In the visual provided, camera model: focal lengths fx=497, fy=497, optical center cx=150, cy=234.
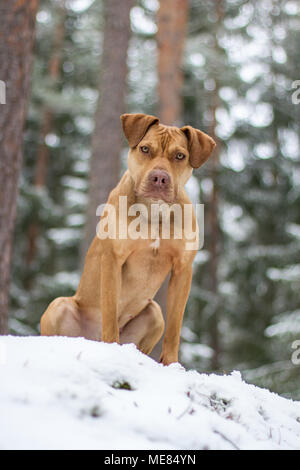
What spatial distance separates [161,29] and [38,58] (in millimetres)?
7081

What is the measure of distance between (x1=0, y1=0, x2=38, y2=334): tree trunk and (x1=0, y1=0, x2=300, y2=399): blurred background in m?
6.78

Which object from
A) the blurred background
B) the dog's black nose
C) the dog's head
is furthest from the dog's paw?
the blurred background

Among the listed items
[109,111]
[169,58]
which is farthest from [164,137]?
[169,58]

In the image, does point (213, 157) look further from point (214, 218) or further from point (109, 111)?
point (109, 111)

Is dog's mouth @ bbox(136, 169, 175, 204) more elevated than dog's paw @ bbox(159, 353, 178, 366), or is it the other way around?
dog's mouth @ bbox(136, 169, 175, 204)

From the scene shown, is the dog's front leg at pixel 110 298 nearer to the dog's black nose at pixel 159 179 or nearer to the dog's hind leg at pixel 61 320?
the dog's hind leg at pixel 61 320

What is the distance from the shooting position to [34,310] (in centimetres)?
1111

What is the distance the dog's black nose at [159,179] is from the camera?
3.27 metres

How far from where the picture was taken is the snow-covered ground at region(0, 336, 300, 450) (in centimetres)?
193

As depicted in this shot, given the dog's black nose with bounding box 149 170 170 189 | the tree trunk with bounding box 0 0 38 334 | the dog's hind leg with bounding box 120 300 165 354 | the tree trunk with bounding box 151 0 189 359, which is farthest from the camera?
the tree trunk with bounding box 151 0 189 359

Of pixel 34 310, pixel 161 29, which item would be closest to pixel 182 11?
pixel 161 29

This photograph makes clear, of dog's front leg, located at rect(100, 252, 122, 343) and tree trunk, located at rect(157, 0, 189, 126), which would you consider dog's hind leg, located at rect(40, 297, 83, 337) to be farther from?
tree trunk, located at rect(157, 0, 189, 126)

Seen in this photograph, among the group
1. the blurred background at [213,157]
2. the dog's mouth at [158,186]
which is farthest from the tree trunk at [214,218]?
the dog's mouth at [158,186]

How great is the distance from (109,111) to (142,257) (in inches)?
170
